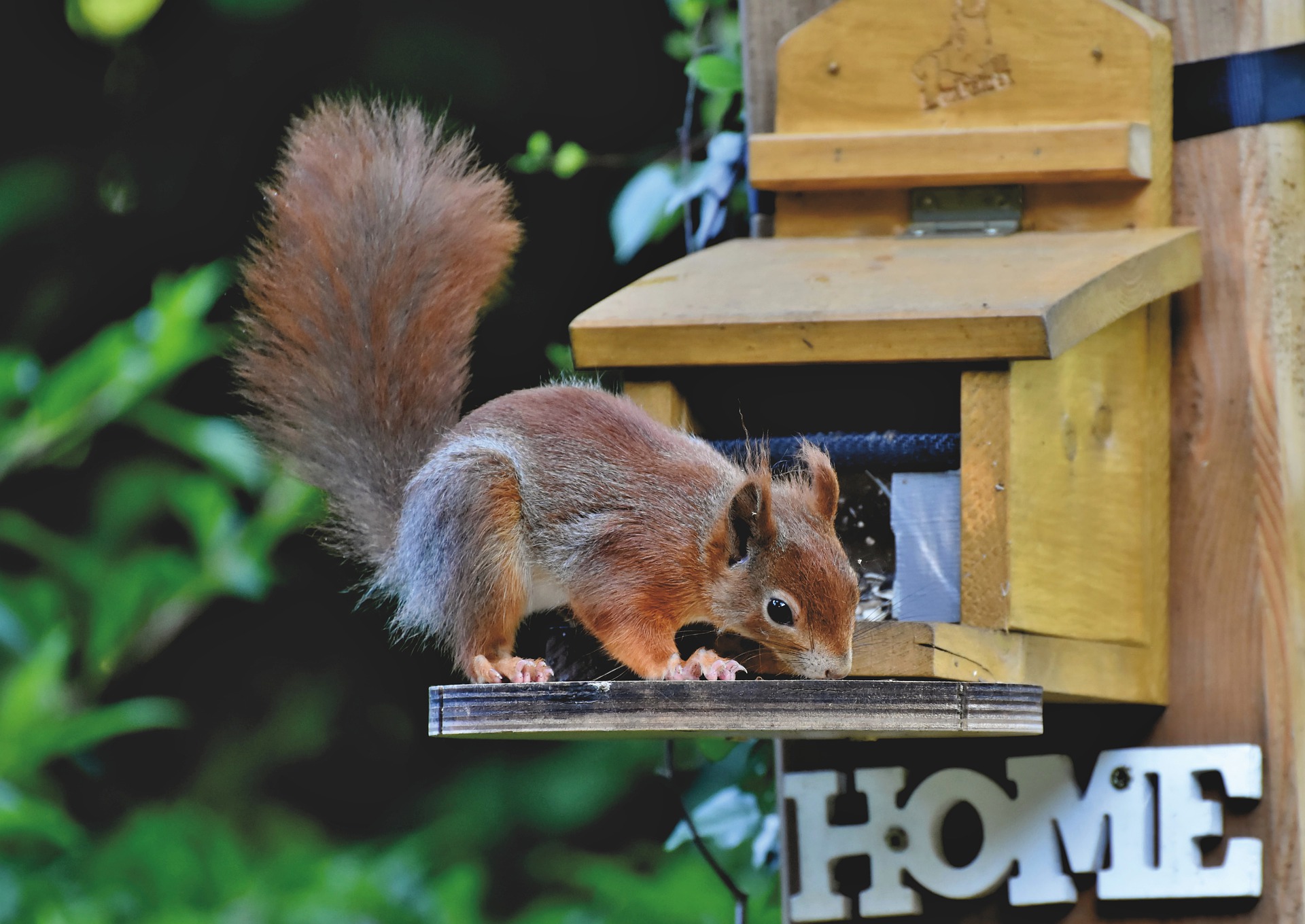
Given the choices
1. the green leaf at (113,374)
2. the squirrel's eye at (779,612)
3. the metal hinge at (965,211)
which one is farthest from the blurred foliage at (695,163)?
the squirrel's eye at (779,612)

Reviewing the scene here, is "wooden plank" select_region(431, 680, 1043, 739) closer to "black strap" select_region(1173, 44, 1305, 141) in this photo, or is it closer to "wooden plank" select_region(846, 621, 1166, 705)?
"wooden plank" select_region(846, 621, 1166, 705)

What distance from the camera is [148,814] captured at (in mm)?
2689

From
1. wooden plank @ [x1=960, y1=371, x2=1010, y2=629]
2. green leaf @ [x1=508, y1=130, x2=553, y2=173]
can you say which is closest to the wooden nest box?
wooden plank @ [x1=960, y1=371, x2=1010, y2=629]

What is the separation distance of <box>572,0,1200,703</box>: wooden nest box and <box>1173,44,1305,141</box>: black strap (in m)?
0.02

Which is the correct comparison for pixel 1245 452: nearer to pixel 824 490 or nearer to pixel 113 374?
pixel 824 490

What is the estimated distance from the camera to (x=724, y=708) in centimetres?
129

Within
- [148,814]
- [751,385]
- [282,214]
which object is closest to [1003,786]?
[751,385]

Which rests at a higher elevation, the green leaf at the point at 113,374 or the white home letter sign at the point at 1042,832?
the green leaf at the point at 113,374

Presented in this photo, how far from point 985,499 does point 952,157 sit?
1.70ft

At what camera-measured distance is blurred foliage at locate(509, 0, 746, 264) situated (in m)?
2.13

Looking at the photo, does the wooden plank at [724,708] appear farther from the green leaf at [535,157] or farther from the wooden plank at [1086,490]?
the green leaf at [535,157]

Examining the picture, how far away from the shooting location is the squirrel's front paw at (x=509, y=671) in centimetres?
148

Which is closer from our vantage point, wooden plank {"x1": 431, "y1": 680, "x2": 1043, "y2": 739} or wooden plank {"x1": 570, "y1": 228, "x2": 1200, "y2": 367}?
wooden plank {"x1": 431, "y1": 680, "x2": 1043, "y2": 739}

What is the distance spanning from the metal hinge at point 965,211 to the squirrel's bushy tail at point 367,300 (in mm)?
489
